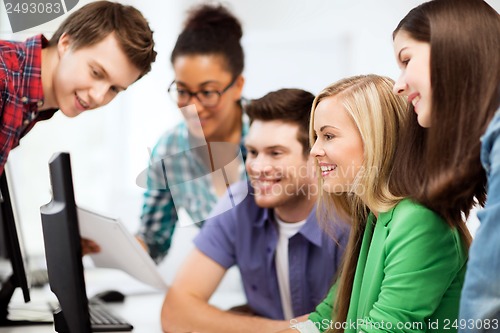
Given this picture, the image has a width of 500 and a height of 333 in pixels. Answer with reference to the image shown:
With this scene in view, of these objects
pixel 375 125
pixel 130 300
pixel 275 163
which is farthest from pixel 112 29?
pixel 130 300

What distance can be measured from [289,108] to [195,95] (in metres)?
0.32

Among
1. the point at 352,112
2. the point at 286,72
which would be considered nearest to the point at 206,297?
the point at 352,112

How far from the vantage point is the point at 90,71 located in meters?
1.37

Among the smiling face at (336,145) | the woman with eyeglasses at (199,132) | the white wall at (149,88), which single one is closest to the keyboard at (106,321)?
the woman with eyeglasses at (199,132)

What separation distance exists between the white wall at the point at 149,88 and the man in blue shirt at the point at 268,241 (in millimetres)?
889

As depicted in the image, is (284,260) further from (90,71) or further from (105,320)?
(90,71)

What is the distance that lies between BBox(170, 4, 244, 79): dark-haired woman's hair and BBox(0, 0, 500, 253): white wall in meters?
0.48

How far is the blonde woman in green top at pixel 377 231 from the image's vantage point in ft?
3.26

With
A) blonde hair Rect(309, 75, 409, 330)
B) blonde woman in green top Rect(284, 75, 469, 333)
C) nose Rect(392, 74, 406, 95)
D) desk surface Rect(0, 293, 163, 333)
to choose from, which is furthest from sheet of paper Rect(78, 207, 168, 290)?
nose Rect(392, 74, 406, 95)

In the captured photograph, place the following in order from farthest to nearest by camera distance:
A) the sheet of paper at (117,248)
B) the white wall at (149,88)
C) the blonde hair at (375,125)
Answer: the white wall at (149,88)
the sheet of paper at (117,248)
the blonde hair at (375,125)

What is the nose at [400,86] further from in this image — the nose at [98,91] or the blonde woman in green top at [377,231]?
the nose at [98,91]

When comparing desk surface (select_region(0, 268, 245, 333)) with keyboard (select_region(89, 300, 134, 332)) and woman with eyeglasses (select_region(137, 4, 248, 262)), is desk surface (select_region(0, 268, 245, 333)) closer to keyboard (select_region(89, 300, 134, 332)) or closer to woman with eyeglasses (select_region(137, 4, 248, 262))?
keyboard (select_region(89, 300, 134, 332))

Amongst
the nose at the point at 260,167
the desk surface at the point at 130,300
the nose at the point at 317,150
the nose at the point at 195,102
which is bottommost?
the desk surface at the point at 130,300

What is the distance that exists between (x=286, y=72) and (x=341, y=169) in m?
1.63
